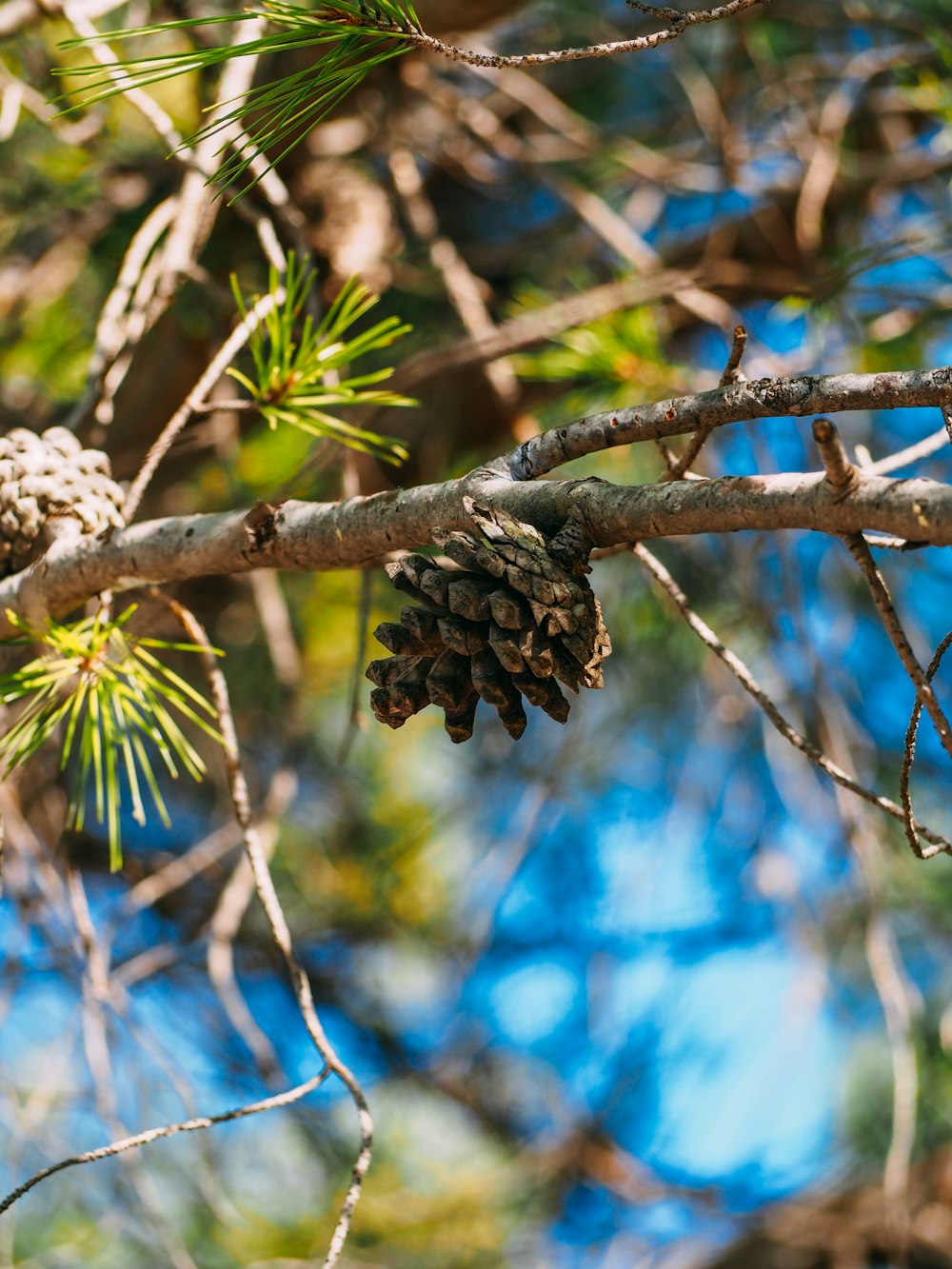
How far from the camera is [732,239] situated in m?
1.59

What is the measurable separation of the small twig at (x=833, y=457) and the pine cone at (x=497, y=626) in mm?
110

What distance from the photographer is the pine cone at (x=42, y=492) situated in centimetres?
71

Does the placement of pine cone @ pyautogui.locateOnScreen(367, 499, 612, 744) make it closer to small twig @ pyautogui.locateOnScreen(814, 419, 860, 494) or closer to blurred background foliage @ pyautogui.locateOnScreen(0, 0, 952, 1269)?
small twig @ pyautogui.locateOnScreen(814, 419, 860, 494)

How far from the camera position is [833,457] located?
0.41 metres

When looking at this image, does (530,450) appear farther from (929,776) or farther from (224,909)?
(929,776)

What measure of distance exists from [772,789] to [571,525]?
1.55 metres

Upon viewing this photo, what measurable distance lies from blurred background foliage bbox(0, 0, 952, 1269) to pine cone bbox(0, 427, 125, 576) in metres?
0.34

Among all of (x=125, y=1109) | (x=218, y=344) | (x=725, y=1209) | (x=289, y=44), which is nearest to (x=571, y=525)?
(x=289, y=44)

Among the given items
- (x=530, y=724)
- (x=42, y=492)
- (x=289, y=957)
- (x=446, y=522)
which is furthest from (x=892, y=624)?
(x=530, y=724)

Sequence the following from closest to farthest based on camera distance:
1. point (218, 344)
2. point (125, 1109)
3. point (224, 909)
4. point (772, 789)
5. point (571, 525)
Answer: point (571, 525)
point (224, 909)
point (218, 344)
point (125, 1109)
point (772, 789)

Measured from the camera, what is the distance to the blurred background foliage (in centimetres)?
132

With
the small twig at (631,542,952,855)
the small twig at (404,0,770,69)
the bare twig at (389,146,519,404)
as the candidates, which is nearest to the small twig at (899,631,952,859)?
the small twig at (631,542,952,855)

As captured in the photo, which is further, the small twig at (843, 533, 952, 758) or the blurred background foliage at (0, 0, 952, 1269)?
the blurred background foliage at (0, 0, 952, 1269)

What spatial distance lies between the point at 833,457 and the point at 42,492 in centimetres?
50
